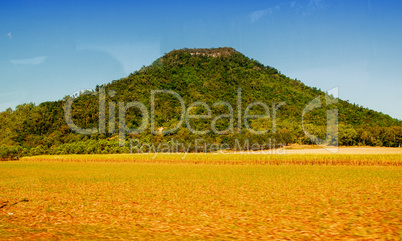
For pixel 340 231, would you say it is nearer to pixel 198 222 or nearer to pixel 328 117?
pixel 198 222

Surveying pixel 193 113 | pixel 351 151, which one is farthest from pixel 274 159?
pixel 193 113

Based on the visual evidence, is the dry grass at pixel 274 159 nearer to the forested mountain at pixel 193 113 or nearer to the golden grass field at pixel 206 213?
the golden grass field at pixel 206 213

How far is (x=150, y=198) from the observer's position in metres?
13.4

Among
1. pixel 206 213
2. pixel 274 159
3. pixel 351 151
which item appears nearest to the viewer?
pixel 206 213

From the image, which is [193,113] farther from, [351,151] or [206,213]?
[206,213]

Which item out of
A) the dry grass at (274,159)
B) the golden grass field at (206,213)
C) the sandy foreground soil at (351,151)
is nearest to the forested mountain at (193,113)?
the sandy foreground soil at (351,151)

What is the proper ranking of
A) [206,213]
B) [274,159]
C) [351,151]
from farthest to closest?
[351,151] < [274,159] < [206,213]

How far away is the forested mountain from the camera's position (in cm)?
7825

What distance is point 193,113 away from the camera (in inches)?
3595

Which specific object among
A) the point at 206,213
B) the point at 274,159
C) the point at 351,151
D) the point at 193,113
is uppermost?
the point at 193,113

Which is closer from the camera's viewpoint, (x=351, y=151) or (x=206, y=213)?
(x=206, y=213)

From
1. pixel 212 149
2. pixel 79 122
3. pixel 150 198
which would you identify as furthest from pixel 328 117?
pixel 150 198

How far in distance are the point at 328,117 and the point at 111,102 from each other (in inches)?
2926

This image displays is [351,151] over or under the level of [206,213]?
under
